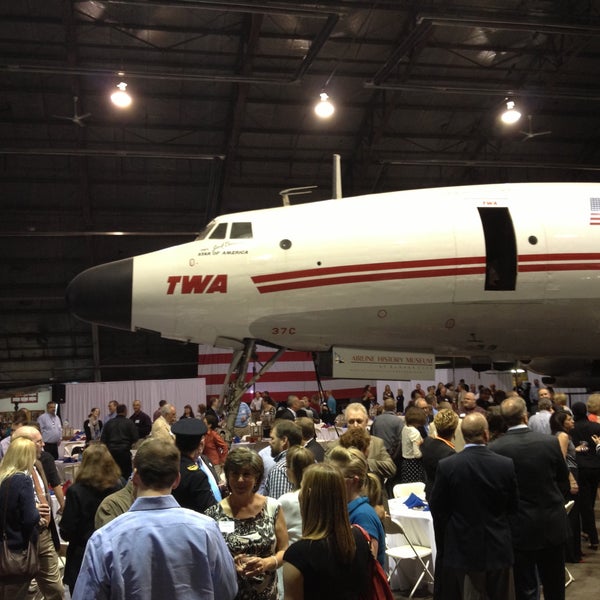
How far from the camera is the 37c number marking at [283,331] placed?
10.2 meters

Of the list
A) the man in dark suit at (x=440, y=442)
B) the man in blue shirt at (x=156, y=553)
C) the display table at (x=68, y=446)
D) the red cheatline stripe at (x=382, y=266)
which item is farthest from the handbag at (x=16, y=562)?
the display table at (x=68, y=446)

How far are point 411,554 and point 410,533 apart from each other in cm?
27

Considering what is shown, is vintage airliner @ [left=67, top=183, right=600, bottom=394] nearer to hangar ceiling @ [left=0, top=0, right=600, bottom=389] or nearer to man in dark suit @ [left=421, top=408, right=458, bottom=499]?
man in dark suit @ [left=421, top=408, right=458, bottom=499]

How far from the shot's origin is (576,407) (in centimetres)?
1007

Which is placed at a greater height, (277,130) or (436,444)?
(277,130)

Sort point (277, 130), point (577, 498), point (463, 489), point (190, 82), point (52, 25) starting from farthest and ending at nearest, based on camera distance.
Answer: point (277, 130), point (190, 82), point (52, 25), point (577, 498), point (463, 489)

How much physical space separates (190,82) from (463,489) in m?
20.5

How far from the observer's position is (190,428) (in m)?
5.71

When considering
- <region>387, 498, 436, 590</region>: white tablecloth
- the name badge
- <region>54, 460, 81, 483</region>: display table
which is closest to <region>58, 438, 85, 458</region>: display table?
<region>54, 460, 81, 483</region>: display table

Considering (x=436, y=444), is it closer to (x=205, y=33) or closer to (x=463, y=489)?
(x=463, y=489)

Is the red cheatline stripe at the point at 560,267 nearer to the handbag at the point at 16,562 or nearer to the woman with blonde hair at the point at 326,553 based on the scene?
the woman with blonde hair at the point at 326,553

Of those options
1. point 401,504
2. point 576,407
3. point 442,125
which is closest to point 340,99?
point 442,125

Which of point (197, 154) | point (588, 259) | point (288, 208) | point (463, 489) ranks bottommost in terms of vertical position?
point (463, 489)

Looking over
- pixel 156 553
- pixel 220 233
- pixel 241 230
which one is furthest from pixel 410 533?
pixel 156 553
